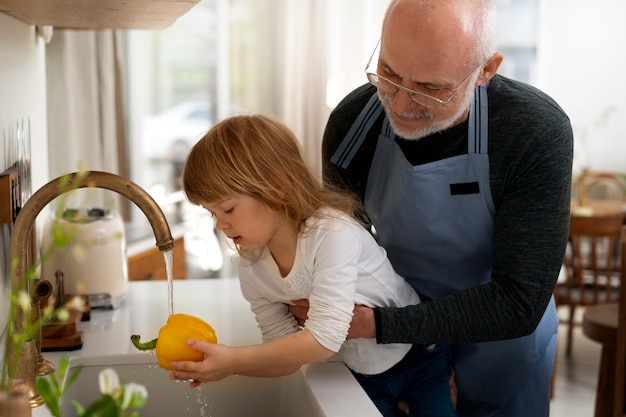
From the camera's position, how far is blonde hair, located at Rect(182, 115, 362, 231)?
1286mm

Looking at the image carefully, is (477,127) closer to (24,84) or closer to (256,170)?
(256,170)

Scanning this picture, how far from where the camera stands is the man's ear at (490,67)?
4.86 ft

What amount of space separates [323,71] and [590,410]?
7.82ft

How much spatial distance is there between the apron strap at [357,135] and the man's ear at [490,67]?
22 cm

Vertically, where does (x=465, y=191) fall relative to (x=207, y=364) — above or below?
above

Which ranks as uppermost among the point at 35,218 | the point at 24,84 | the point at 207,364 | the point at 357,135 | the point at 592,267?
the point at 24,84

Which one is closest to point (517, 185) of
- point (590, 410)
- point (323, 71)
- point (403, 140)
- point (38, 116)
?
point (403, 140)

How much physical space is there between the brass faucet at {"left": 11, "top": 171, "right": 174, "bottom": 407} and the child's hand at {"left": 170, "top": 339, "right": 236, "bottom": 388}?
0.16m

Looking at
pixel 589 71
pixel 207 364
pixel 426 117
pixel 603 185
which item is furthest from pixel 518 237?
pixel 589 71

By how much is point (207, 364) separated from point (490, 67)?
749mm

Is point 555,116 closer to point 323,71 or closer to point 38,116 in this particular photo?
point 38,116

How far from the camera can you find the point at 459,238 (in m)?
1.53

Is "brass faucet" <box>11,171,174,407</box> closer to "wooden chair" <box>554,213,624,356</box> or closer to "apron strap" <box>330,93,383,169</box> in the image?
"apron strap" <box>330,93,383,169</box>

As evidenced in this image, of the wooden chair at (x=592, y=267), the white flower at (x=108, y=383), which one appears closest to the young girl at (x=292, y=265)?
the white flower at (x=108, y=383)
